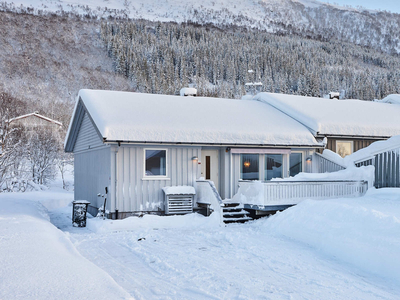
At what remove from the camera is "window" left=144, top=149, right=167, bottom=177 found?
50.9ft

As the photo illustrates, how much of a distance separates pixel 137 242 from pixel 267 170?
25.7ft

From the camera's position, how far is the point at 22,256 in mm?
8023

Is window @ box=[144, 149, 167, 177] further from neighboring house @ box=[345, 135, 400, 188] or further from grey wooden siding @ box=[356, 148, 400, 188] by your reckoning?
grey wooden siding @ box=[356, 148, 400, 188]

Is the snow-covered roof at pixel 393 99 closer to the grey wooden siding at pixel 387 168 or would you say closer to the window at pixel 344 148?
the window at pixel 344 148

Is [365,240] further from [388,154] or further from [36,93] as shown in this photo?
[36,93]

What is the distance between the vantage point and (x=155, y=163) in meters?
15.6

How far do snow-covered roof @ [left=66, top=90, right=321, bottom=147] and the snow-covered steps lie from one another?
8.19ft

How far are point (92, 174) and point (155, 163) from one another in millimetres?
3798

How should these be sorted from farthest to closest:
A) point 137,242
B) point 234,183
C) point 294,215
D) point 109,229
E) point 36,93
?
1. point 36,93
2. point 234,183
3. point 109,229
4. point 294,215
5. point 137,242

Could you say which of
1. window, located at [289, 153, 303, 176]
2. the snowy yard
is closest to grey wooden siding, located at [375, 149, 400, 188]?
the snowy yard

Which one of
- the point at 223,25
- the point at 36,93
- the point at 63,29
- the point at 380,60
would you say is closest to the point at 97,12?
the point at 63,29

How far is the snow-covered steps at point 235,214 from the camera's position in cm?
1526

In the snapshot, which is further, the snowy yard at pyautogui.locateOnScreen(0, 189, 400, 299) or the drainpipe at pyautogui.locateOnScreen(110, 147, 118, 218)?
the drainpipe at pyautogui.locateOnScreen(110, 147, 118, 218)

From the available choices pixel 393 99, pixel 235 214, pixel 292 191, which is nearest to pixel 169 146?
pixel 235 214
